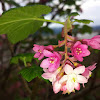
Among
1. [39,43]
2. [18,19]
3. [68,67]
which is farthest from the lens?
[39,43]

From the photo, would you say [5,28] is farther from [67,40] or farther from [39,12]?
[67,40]

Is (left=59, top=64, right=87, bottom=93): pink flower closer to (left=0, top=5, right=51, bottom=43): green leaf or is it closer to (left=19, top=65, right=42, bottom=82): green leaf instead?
(left=19, top=65, right=42, bottom=82): green leaf

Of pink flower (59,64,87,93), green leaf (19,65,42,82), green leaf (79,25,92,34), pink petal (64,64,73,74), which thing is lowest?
green leaf (79,25,92,34)

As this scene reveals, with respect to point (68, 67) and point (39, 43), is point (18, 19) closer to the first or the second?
point (68, 67)

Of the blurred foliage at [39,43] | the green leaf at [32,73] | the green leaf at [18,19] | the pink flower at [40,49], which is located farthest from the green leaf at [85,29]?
the pink flower at [40,49]

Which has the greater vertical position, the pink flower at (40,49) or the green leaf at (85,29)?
the pink flower at (40,49)

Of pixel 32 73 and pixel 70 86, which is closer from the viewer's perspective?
pixel 70 86

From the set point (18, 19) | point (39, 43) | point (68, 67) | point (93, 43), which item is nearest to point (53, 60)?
point (68, 67)

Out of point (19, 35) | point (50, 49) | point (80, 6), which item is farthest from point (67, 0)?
point (50, 49)

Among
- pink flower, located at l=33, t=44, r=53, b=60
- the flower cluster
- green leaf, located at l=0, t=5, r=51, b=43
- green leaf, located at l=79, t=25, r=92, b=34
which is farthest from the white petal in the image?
green leaf, located at l=79, t=25, r=92, b=34

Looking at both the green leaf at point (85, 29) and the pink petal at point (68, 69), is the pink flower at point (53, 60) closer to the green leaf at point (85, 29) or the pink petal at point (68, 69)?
the pink petal at point (68, 69)

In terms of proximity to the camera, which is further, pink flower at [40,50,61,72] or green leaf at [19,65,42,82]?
green leaf at [19,65,42,82]
